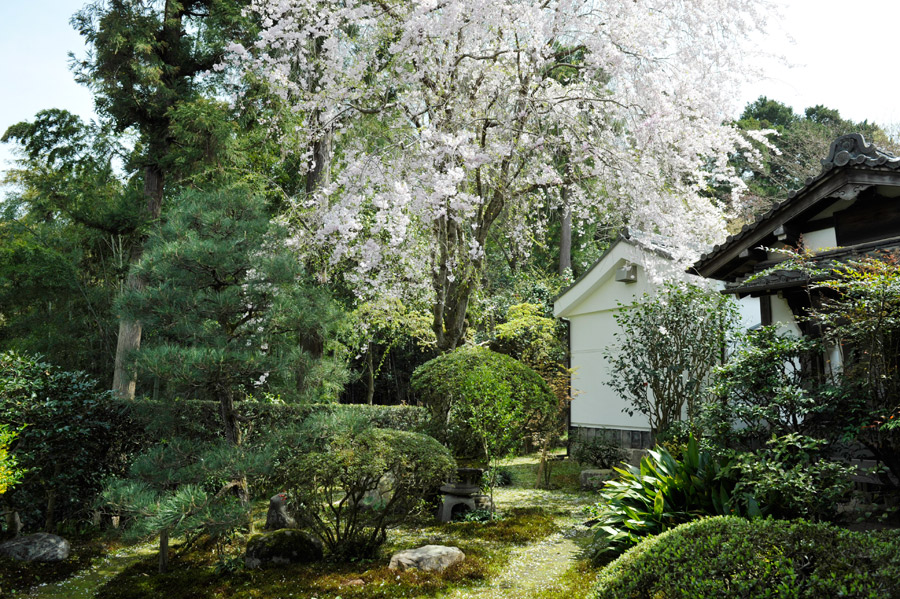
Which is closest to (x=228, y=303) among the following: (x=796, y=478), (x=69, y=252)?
(x=796, y=478)

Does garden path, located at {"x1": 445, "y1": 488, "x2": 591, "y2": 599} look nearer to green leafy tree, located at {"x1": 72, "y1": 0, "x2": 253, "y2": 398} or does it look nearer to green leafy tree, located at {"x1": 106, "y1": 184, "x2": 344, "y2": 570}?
green leafy tree, located at {"x1": 106, "y1": 184, "x2": 344, "y2": 570}

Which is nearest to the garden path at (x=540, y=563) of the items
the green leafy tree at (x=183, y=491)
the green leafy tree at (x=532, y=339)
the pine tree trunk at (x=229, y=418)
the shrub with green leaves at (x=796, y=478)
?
the shrub with green leaves at (x=796, y=478)

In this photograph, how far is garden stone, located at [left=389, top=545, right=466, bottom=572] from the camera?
5.15 m

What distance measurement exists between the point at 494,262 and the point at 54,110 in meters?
13.6

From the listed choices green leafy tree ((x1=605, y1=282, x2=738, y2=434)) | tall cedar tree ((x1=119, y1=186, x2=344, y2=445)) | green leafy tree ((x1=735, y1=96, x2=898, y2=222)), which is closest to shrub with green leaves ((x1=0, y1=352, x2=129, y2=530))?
tall cedar tree ((x1=119, y1=186, x2=344, y2=445))

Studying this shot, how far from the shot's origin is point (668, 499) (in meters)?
5.10

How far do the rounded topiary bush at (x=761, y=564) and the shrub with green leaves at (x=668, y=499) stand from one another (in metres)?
1.35

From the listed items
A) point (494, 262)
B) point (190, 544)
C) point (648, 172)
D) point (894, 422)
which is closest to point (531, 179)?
point (648, 172)

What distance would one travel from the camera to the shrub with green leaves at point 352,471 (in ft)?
17.1

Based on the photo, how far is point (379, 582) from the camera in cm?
486

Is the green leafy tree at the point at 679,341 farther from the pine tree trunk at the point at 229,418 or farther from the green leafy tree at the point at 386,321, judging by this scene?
the green leafy tree at the point at 386,321

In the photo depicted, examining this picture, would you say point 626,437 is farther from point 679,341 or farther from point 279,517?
point 279,517

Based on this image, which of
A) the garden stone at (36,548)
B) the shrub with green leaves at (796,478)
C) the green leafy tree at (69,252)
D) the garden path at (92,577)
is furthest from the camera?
the green leafy tree at (69,252)

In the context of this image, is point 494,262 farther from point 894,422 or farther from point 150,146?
point 894,422
